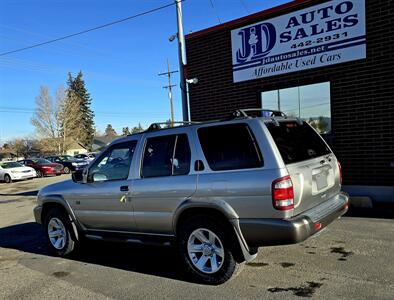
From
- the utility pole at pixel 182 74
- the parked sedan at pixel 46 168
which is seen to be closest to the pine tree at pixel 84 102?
the parked sedan at pixel 46 168

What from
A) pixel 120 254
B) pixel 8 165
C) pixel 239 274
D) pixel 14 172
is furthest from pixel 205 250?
pixel 8 165

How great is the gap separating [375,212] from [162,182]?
4.81m

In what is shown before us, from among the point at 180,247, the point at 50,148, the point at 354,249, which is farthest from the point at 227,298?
the point at 50,148

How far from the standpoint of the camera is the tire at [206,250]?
478 cm

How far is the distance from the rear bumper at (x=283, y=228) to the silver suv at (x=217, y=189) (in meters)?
0.01

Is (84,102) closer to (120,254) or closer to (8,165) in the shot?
(8,165)

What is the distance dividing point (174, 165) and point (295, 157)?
1491mm

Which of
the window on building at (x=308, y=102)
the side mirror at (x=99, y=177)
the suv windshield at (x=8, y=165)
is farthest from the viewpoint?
the suv windshield at (x=8, y=165)

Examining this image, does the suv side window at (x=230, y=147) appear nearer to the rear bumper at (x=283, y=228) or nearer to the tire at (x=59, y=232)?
the rear bumper at (x=283, y=228)

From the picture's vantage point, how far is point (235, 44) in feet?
36.2

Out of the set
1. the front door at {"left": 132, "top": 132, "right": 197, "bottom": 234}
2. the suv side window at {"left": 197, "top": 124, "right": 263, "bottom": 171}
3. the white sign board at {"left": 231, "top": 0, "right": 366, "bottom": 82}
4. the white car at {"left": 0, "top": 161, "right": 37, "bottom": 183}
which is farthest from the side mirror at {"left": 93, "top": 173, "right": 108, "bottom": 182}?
the white car at {"left": 0, "top": 161, "right": 37, "bottom": 183}

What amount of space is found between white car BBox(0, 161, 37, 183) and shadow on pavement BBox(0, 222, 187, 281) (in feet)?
66.7

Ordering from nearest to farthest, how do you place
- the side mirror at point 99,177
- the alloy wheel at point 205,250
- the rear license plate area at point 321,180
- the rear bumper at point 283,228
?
the rear bumper at point 283,228
the alloy wheel at point 205,250
the rear license plate area at point 321,180
the side mirror at point 99,177

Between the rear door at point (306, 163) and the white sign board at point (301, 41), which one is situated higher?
the white sign board at point (301, 41)
